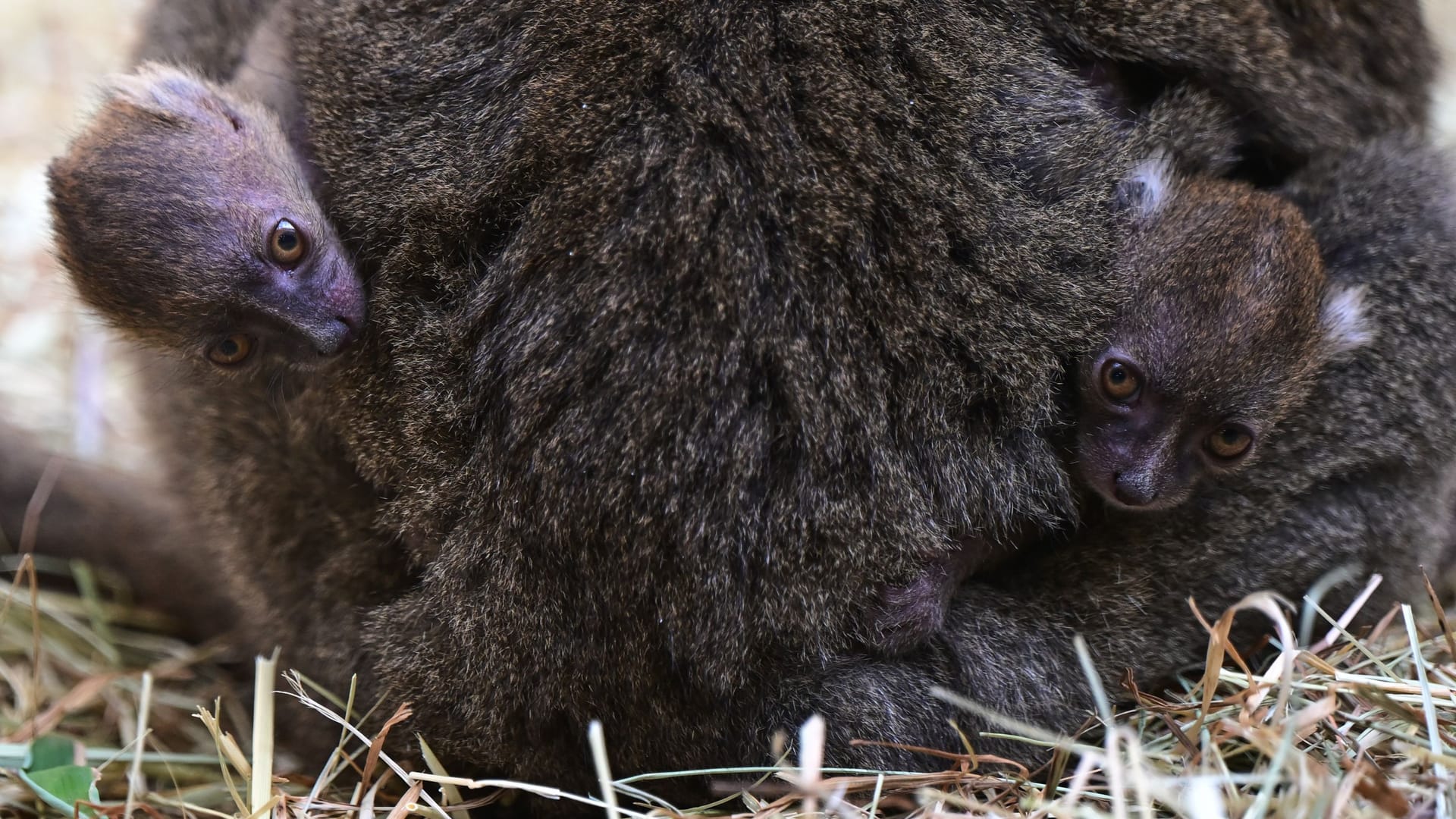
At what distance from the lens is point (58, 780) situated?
2.78 metres

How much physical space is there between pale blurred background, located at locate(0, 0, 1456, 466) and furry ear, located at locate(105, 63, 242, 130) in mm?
404

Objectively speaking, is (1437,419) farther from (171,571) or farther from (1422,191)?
(171,571)

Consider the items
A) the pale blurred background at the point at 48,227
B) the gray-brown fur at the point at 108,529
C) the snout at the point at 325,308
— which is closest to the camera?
the snout at the point at 325,308

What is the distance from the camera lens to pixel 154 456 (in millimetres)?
3648

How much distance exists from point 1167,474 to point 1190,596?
1.07 feet

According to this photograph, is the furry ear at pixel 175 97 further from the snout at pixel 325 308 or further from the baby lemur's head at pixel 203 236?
the snout at pixel 325 308

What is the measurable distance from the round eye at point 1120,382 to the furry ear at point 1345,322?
47 centimetres

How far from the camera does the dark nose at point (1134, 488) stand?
2.57 meters

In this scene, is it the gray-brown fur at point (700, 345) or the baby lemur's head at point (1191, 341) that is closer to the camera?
the gray-brown fur at point (700, 345)

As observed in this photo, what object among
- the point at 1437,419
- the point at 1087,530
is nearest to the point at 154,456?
the point at 1087,530

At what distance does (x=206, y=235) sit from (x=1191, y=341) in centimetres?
209

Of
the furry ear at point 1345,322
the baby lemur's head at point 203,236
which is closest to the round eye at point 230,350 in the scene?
the baby lemur's head at point 203,236

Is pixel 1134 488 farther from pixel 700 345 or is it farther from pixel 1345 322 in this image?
pixel 700 345

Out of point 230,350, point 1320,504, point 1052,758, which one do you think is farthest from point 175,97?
point 1320,504
